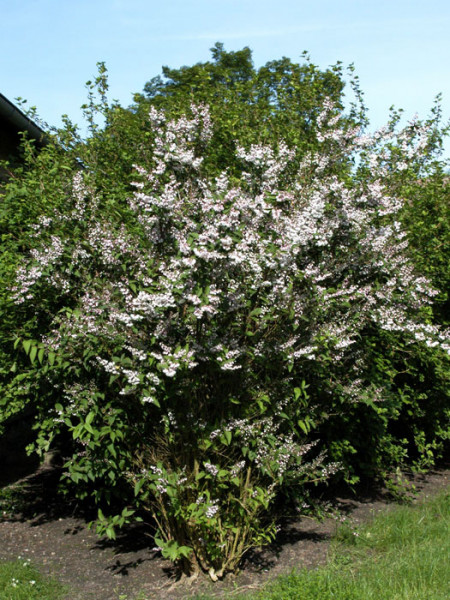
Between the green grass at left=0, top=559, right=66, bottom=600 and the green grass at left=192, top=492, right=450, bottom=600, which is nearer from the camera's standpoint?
the green grass at left=192, top=492, right=450, bottom=600

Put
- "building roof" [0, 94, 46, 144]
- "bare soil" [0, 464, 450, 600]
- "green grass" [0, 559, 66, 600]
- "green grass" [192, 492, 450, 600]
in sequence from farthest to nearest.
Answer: "building roof" [0, 94, 46, 144] → "bare soil" [0, 464, 450, 600] → "green grass" [0, 559, 66, 600] → "green grass" [192, 492, 450, 600]

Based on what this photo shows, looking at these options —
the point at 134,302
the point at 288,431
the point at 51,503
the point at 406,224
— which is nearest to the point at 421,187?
the point at 406,224

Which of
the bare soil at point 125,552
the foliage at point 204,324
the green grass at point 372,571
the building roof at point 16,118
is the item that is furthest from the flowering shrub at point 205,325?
the building roof at point 16,118

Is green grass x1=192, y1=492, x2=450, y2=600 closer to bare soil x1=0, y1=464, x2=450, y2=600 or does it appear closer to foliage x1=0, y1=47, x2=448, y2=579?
bare soil x1=0, y1=464, x2=450, y2=600

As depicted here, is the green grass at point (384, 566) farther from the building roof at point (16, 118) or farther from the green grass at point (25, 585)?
the building roof at point (16, 118)

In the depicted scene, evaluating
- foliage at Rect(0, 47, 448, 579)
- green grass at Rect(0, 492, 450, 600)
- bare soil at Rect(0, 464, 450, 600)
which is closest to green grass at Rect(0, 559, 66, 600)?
green grass at Rect(0, 492, 450, 600)

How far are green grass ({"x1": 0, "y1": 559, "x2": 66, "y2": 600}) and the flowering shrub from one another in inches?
24.8

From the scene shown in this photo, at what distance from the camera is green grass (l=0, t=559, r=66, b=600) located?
4.39 meters

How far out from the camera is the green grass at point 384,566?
3971mm

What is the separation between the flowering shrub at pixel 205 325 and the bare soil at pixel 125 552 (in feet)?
0.70

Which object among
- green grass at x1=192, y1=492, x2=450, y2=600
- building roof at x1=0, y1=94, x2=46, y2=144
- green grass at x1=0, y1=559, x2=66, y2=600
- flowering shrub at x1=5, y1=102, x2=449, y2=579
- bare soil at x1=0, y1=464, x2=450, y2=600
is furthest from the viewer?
building roof at x1=0, y1=94, x2=46, y2=144

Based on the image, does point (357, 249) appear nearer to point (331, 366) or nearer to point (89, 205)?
point (331, 366)

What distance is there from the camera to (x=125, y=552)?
526 centimetres

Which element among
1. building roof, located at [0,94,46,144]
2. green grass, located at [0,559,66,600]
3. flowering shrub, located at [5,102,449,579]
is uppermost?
building roof, located at [0,94,46,144]
